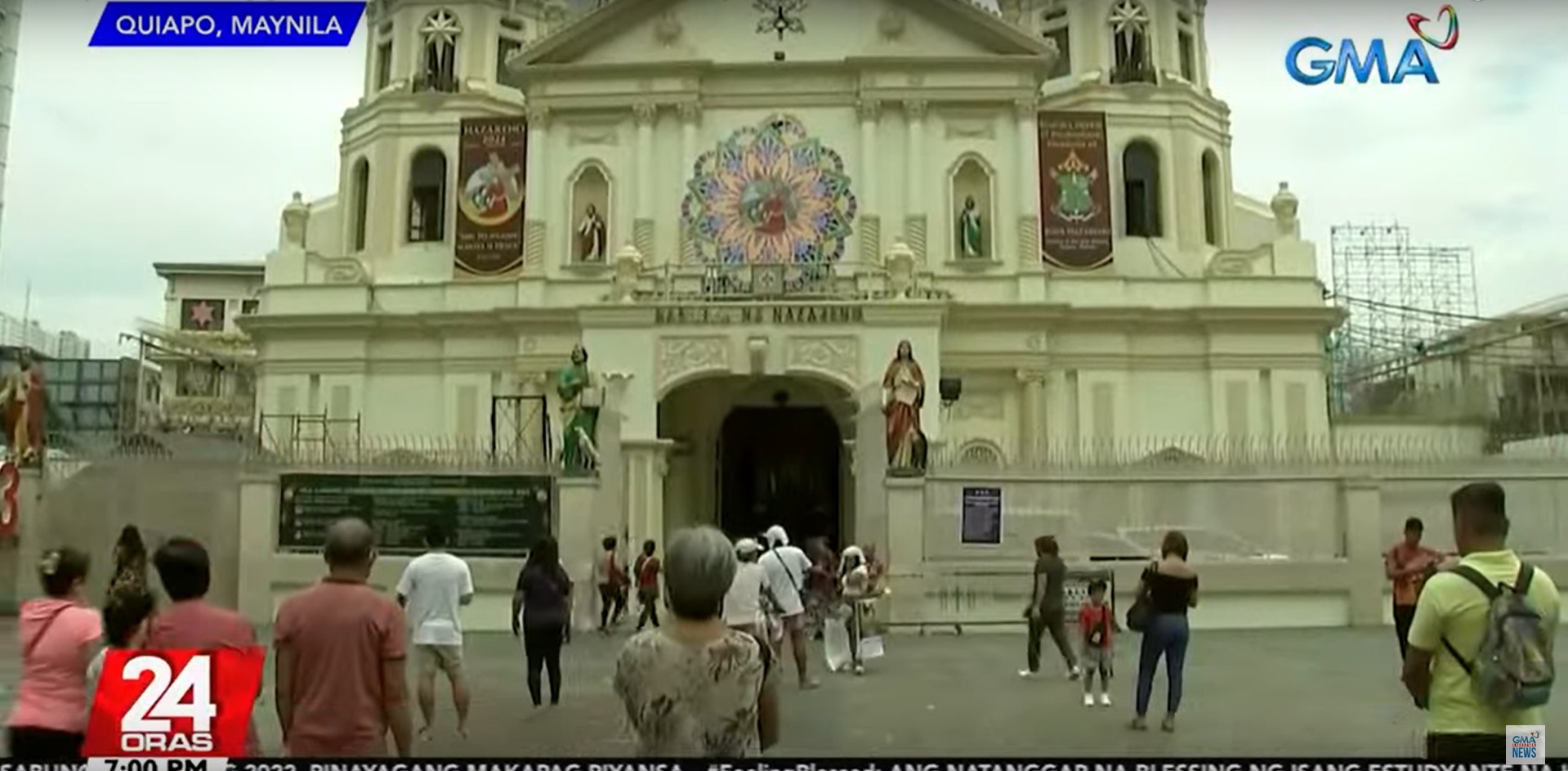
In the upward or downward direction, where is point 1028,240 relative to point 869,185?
downward

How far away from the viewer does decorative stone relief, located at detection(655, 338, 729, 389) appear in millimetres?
25578

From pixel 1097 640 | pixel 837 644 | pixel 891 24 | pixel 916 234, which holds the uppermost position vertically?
pixel 891 24

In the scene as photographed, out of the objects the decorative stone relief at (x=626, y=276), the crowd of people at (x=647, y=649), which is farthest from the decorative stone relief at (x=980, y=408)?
the crowd of people at (x=647, y=649)

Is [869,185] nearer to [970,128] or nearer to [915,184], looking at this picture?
[915,184]

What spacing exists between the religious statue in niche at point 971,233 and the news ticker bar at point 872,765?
27517 millimetres

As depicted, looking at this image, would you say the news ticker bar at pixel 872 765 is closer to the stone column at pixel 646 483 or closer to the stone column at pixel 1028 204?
the stone column at pixel 646 483

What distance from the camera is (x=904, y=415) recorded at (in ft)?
63.0

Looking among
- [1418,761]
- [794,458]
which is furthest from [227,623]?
[794,458]

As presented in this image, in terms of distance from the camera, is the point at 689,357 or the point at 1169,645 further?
the point at 689,357

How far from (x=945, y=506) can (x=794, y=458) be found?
42.0 ft

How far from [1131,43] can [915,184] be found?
825 cm

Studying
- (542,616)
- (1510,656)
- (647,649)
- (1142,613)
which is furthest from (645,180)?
(647,649)

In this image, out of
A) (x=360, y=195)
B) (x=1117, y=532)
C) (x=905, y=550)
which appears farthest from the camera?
(x=360, y=195)

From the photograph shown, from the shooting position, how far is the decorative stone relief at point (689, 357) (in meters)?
25.6
